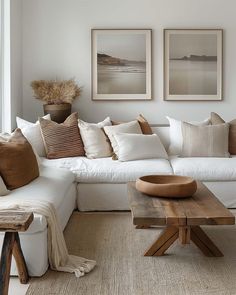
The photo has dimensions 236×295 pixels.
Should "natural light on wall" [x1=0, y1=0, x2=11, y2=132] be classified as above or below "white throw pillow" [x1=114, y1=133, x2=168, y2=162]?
above

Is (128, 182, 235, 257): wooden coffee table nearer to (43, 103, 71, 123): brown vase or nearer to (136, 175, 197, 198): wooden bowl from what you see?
(136, 175, 197, 198): wooden bowl

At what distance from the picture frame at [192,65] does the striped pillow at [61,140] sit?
1.37 metres

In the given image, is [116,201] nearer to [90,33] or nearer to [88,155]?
[88,155]

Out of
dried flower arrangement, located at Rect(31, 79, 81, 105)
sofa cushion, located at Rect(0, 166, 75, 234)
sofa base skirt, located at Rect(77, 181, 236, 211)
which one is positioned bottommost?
sofa base skirt, located at Rect(77, 181, 236, 211)

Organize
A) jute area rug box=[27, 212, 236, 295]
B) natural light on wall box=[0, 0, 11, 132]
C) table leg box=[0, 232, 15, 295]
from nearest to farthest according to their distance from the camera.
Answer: table leg box=[0, 232, 15, 295], jute area rug box=[27, 212, 236, 295], natural light on wall box=[0, 0, 11, 132]

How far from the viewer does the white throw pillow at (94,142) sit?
500 centimetres

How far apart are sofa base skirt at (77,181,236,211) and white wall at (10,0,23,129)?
136 cm

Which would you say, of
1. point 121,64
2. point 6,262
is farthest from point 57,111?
point 6,262

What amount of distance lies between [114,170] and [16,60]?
1.95 metres

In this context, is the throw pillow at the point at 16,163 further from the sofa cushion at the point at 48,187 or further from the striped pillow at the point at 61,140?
the striped pillow at the point at 61,140

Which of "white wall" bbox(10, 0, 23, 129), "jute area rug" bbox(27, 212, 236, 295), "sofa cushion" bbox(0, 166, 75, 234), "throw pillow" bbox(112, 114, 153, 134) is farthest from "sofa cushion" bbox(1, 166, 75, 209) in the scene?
"white wall" bbox(10, 0, 23, 129)

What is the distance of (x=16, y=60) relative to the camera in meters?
5.50

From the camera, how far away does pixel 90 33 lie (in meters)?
5.75

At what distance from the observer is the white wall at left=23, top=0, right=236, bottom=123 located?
5.70 metres
